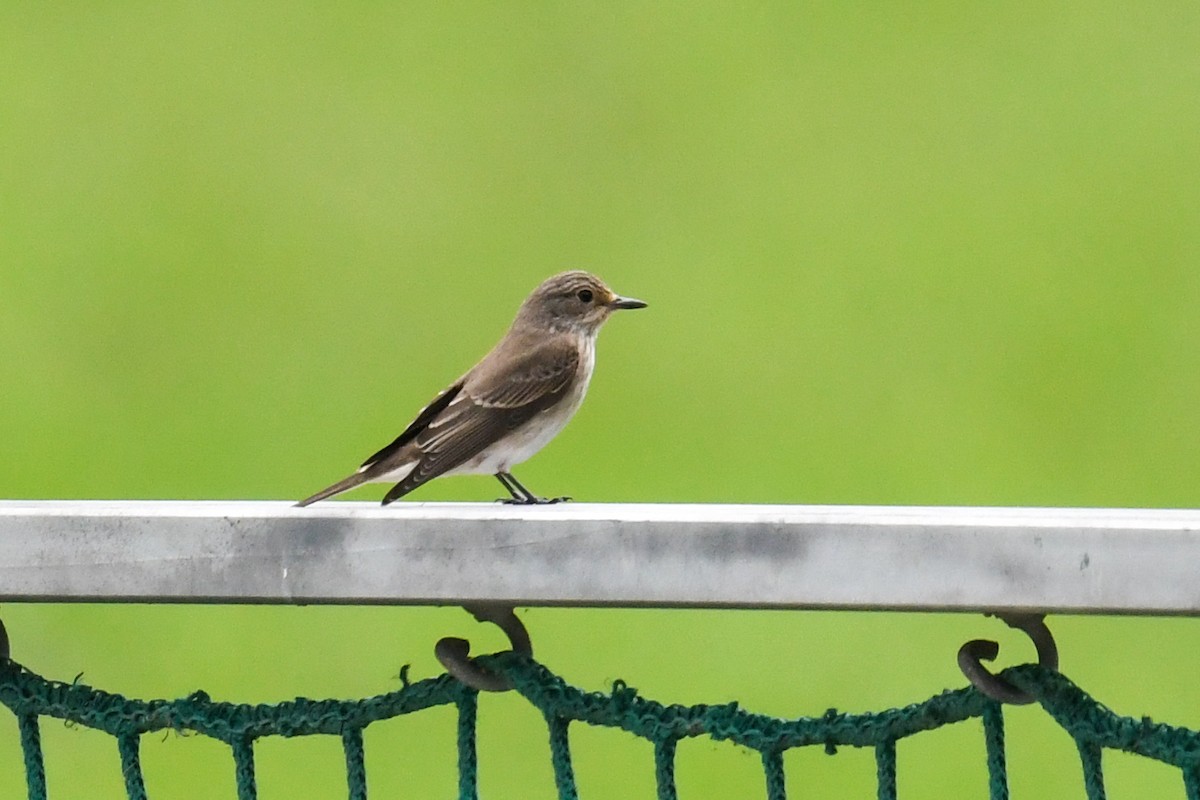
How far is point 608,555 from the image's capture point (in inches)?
77.4

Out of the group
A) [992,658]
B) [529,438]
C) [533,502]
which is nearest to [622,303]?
[529,438]

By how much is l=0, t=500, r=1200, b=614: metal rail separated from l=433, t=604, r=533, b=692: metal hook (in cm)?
14

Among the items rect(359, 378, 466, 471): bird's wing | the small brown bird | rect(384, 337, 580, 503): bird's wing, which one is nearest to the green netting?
the small brown bird

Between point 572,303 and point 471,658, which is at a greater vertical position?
point 572,303

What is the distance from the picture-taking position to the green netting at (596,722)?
82.1 inches

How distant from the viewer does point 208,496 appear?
7.58m

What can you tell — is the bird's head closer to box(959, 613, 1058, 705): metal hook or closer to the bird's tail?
the bird's tail

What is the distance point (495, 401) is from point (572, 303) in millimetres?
638

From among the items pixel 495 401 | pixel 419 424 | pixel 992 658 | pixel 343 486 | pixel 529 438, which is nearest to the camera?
pixel 992 658

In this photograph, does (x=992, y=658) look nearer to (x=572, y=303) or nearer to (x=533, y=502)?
(x=533, y=502)

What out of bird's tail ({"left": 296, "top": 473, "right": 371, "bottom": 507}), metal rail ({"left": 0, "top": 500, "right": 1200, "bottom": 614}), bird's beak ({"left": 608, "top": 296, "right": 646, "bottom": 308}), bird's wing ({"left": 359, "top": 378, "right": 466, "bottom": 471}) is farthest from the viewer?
bird's beak ({"left": 608, "top": 296, "right": 646, "bottom": 308})

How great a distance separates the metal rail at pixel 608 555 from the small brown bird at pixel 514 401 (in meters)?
1.12

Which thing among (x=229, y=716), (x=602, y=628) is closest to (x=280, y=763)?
(x=602, y=628)

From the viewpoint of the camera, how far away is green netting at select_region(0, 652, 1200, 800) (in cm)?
209
